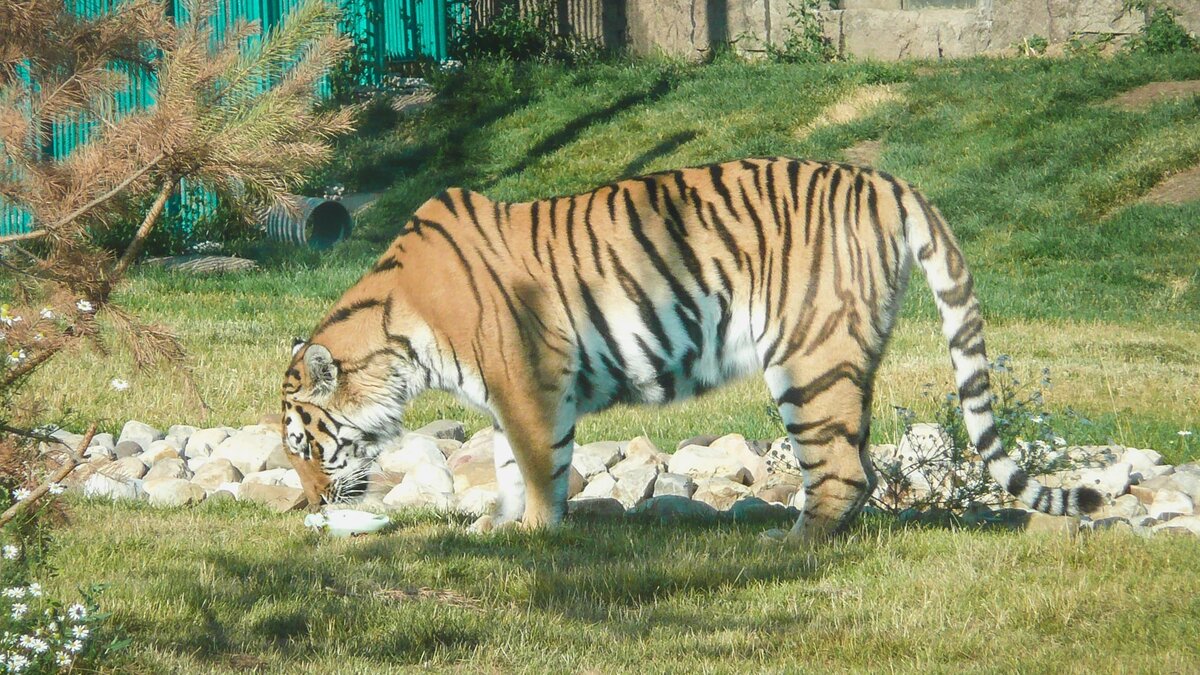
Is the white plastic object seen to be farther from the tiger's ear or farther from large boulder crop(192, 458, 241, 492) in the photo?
large boulder crop(192, 458, 241, 492)

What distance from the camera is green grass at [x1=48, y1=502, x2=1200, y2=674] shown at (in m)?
4.24

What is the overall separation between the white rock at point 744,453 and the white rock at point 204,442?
2.89 meters

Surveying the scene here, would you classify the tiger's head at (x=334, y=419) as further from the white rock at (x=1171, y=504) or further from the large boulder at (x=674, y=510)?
the white rock at (x=1171, y=504)

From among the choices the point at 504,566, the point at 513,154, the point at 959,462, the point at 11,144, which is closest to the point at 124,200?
the point at 11,144

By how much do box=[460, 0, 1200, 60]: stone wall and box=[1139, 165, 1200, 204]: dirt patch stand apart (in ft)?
17.7

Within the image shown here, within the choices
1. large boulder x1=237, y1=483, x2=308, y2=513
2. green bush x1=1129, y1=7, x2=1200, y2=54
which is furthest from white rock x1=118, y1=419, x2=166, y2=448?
green bush x1=1129, y1=7, x2=1200, y2=54

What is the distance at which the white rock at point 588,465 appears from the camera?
748 centimetres

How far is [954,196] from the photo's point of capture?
14422mm

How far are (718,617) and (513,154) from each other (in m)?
12.3

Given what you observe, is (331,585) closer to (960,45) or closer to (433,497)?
(433,497)

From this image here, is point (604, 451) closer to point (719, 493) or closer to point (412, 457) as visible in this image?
point (719, 493)

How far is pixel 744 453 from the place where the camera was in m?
7.59

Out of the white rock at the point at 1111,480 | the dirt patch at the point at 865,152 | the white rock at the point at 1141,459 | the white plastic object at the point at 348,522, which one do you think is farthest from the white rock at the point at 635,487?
the dirt patch at the point at 865,152

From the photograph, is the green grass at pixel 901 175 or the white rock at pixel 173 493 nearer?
the white rock at pixel 173 493
